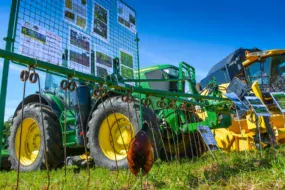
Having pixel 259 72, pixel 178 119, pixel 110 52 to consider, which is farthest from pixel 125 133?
pixel 259 72

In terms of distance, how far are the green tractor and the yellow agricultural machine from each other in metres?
0.52

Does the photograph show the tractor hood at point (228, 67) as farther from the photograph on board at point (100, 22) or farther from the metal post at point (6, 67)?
the metal post at point (6, 67)

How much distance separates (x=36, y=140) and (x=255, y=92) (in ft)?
14.4

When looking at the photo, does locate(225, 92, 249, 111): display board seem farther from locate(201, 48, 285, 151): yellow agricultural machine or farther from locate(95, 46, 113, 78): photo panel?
locate(95, 46, 113, 78): photo panel

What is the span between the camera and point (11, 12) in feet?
7.70

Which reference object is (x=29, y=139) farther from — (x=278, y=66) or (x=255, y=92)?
A: (x=278, y=66)

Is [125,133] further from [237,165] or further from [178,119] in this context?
[237,165]

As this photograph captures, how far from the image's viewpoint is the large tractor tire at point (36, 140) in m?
4.83

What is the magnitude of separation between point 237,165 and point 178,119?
156 centimetres

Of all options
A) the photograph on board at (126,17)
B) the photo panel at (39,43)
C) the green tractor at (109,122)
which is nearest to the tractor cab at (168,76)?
the green tractor at (109,122)

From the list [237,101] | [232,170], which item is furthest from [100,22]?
[232,170]

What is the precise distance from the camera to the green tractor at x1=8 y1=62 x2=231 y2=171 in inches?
157

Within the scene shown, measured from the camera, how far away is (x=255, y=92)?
4.91m

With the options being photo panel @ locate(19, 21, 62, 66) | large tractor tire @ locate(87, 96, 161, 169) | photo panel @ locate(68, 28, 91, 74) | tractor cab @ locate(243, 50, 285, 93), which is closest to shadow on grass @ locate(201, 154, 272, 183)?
large tractor tire @ locate(87, 96, 161, 169)
